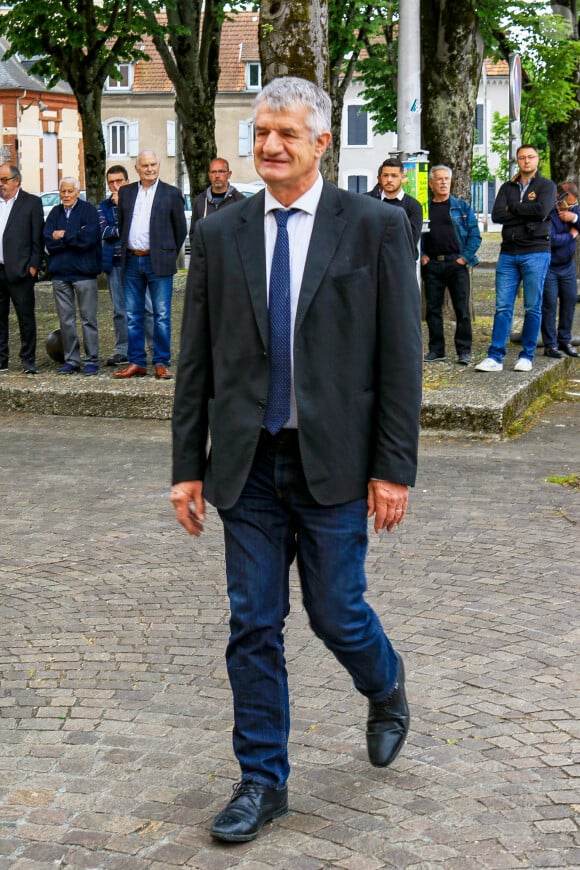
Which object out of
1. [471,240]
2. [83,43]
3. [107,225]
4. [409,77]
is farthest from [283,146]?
[83,43]

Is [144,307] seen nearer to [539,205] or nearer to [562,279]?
[539,205]

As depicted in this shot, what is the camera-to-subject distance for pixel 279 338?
380 centimetres

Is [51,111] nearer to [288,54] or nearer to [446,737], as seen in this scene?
[288,54]

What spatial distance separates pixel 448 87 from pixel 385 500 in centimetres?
1406

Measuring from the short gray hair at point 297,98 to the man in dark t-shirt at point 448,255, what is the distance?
9.78 meters

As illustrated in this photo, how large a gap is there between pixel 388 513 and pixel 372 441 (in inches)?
8.5

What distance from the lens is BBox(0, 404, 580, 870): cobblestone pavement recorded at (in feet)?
12.6

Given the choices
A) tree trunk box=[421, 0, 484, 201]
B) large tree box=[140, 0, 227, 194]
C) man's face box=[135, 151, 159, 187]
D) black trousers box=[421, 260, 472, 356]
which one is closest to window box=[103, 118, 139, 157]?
large tree box=[140, 0, 227, 194]

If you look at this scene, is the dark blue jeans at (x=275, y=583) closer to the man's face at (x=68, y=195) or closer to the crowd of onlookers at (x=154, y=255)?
the crowd of onlookers at (x=154, y=255)

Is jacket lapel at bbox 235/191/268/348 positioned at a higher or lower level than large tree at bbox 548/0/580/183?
lower

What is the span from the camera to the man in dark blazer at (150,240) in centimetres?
1250

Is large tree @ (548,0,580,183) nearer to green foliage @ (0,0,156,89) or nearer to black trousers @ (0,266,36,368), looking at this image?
green foliage @ (0,0,156,89)

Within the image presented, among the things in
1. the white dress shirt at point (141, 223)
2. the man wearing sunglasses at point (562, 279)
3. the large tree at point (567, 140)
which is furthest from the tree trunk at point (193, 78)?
the white dress shirt at point (141, 223)

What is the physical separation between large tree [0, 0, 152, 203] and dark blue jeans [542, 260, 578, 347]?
34.8 ft
